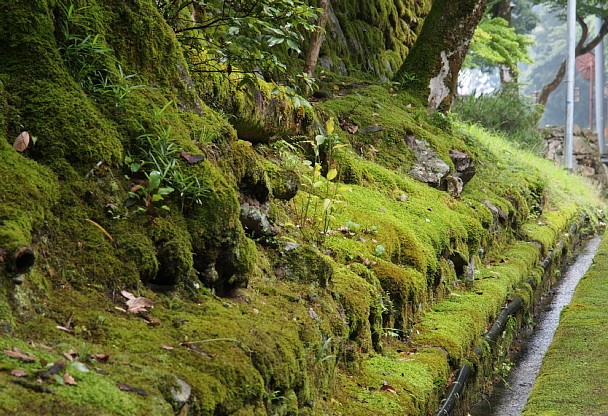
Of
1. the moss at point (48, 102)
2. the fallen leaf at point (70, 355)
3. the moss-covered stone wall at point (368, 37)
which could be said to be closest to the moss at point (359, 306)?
the moss at point (48, 102)

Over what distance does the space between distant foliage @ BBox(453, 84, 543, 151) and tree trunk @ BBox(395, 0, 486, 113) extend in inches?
249

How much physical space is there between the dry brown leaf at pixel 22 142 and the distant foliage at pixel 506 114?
14.3 meters

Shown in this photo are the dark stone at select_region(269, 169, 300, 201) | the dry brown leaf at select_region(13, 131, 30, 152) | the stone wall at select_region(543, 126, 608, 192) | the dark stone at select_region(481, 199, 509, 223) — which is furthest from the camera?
the stone wall at select_region(543, 126, 608, 192)

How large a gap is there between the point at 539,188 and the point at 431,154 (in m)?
4.53

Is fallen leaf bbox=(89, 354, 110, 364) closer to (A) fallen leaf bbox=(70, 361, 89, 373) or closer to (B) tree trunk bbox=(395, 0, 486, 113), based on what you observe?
(A) fallen leaf bbox=(70, 361, 89, 373)

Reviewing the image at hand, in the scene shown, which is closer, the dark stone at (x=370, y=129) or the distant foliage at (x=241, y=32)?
the distant foliage at (x=241, y=32)

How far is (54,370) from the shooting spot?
2328mm

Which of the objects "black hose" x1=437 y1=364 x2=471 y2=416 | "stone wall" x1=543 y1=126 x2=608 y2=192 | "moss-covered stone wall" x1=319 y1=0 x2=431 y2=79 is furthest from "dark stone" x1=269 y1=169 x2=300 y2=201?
"stone wall" x1=543 y1=126 x2=608 y2=192

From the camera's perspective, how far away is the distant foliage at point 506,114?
17.5 metres

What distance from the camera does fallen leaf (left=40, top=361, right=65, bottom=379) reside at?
2.29 metres

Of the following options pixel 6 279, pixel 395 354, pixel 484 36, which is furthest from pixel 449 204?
pixel 484 36

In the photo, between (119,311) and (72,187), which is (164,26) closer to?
(72,187)

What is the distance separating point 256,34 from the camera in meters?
4.87

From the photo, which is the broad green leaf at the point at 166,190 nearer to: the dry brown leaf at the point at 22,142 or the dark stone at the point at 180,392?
the dry brown leaf at the point at 22,142
